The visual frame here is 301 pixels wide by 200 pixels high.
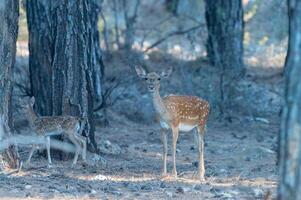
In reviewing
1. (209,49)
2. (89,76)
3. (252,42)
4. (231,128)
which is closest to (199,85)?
(231,128)

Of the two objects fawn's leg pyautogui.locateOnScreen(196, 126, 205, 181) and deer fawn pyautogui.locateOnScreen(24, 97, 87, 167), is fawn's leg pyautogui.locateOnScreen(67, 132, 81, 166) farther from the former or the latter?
fawn's leg pyautogui.locateOnScreen(196, 126, 205, 181)

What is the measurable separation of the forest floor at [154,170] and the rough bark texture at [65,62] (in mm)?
851

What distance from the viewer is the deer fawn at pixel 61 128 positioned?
14.7 metres

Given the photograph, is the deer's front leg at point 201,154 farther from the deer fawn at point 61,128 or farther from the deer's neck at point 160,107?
the deer fawn at point 61,128

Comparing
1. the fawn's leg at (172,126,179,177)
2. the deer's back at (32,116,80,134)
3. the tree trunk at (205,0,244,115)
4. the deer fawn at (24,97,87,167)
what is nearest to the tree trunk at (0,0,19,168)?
the deer fawn at (24,97,87,167)

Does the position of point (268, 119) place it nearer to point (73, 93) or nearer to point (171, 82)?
point (171, 82)

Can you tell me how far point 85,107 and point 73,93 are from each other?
361 mm

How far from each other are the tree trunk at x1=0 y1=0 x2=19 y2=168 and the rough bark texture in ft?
5.65

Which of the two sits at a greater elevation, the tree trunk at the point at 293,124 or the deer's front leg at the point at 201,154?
the tree trunk at the point at 293,124

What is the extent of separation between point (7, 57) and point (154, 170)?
3.06m

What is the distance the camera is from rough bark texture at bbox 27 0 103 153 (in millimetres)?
14867

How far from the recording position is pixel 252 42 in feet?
107

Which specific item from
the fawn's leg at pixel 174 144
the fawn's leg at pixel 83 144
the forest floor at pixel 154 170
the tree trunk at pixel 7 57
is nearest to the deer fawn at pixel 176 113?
the fawn's leg at pixel 174 144

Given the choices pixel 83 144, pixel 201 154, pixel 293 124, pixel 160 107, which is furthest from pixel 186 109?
pixel 293 124
